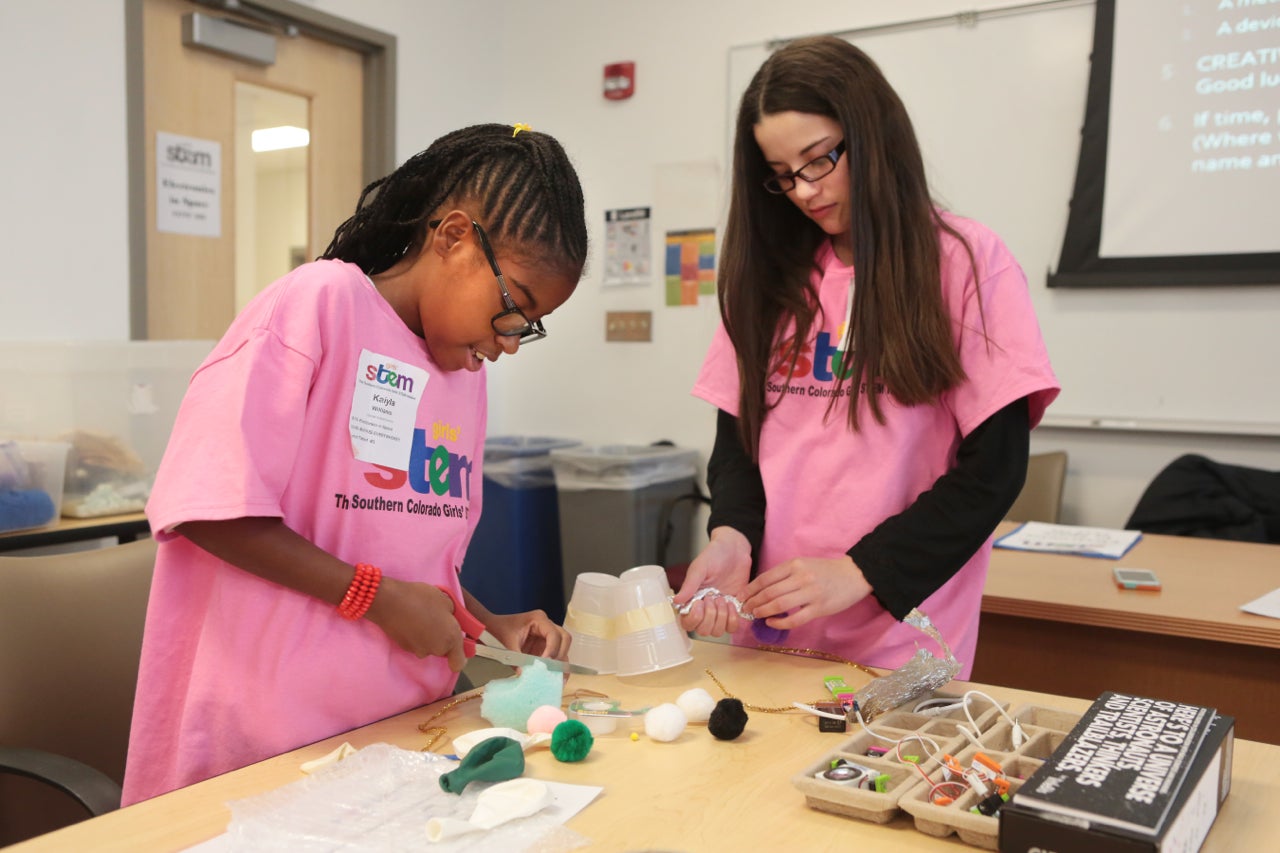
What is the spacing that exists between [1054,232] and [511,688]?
9.51 ft

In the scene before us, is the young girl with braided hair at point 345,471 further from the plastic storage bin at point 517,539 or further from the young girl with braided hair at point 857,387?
the plastic storage bin at point 517,539

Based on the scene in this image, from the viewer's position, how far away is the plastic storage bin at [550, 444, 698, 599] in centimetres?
371

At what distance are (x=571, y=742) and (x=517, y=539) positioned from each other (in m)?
2.84

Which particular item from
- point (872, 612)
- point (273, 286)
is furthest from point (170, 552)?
point (872, 612)

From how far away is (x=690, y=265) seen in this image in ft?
13.4

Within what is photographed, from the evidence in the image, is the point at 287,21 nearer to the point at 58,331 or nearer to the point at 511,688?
the point at 58,331

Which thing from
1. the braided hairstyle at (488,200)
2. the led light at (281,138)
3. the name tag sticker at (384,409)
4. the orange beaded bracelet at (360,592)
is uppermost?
the led light at (281,138)

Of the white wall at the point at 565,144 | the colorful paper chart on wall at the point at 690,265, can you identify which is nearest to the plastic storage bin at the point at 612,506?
the white wall at the point at 565,144

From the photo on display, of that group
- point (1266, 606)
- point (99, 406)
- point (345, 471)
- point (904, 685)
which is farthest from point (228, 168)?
point (1266, 606)

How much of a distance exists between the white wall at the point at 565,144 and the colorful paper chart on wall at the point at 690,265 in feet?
0.21

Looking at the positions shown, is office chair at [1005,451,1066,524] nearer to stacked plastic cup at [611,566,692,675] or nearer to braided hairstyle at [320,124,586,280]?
stacked plastic cup at [611,566,692,675]

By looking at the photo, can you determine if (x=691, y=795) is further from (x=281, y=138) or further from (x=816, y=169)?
(x=281, y=138)

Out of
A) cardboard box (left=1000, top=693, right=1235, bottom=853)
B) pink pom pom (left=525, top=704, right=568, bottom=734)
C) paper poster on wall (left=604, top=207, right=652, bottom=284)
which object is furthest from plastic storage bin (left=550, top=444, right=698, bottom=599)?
cardboard box (left=1000, top=693, right=1235, bottom=853)

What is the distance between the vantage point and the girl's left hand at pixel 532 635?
1.27 m
